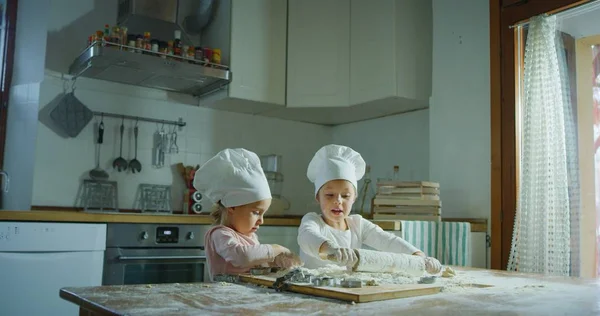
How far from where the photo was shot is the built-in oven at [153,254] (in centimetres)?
234

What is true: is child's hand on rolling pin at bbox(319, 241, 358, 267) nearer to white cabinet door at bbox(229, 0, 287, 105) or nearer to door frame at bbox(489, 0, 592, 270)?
door frame at bbox(489, 0, 592, 270)

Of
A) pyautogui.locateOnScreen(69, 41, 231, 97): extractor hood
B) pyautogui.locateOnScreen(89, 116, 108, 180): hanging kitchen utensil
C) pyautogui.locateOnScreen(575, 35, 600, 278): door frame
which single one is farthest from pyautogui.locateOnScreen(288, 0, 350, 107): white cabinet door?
pyautogui.locateOnScreen(575, 35, 600, 278): door frame

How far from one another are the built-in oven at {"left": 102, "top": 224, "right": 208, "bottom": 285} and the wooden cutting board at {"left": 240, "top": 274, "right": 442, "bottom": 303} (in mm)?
1386

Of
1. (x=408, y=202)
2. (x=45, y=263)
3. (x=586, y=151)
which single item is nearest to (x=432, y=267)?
(x=408, y=202)

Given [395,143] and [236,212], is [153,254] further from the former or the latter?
[395,143]

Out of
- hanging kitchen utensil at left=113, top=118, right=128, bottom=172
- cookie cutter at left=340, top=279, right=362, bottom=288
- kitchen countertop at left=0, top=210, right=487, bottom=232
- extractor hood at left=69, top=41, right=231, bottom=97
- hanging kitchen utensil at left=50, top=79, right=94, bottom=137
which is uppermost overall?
extractor hood at left=69, top=41, right=231, bottom=97

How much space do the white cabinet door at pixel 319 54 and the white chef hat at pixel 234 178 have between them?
5.46 feet

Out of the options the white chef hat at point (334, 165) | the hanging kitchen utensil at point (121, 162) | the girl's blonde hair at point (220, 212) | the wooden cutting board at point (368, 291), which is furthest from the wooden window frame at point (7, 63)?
the wooden cutting board at point (368, 291)

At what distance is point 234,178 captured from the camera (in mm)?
1518

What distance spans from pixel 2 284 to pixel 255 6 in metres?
1.94

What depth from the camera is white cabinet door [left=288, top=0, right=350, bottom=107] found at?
3.16 metres

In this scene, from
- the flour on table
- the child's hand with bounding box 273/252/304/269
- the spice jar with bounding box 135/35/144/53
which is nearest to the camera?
the flour on table

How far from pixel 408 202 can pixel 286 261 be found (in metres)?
1.21

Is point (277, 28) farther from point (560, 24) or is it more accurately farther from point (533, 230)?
point (533, 230)
